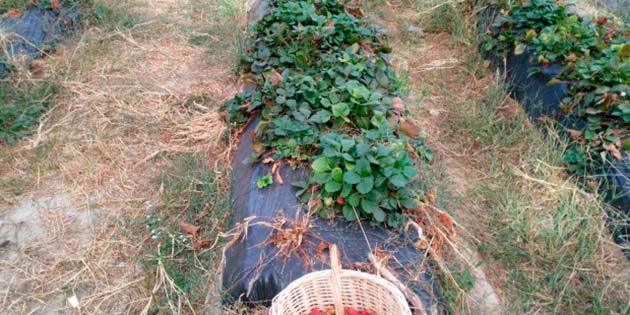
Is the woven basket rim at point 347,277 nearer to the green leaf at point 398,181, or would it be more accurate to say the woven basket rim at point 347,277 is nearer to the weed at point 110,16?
the green leaf at point 398,181

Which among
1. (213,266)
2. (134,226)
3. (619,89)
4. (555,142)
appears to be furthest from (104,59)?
(619,89)

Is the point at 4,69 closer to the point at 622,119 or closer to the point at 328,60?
the point at 328,60

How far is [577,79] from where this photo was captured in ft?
9.82

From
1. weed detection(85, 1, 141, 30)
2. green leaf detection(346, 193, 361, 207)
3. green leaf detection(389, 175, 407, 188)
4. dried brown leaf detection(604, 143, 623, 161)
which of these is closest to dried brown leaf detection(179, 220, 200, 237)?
green leaf detection(346, 193, 361, 207)

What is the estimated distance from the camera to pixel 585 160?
270 cm

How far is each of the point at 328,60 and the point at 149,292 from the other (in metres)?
1.67

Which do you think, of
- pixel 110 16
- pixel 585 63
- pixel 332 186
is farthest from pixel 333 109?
pixel 110 16

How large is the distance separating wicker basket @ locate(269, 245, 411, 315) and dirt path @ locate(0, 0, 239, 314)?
31.6 inches

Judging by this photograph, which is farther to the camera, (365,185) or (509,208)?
(509,208)

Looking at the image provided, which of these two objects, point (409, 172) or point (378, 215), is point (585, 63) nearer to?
point (409, 172)

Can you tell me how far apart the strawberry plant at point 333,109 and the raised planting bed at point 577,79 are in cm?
94

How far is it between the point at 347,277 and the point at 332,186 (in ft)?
1.37

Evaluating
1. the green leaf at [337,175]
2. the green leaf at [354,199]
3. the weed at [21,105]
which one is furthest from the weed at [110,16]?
the green leaf at [354,199]

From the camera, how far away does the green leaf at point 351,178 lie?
→ 81.0 inches
